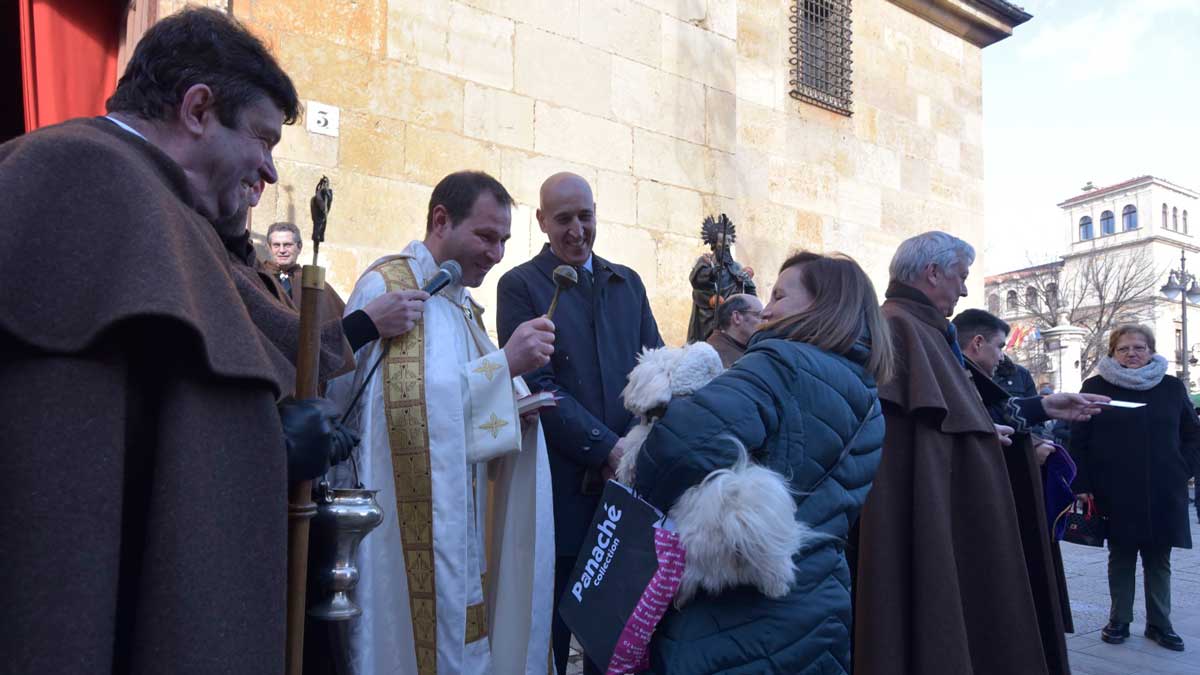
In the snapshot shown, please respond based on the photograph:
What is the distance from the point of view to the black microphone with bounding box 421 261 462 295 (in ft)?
7.99

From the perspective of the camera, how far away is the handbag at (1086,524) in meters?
5.12

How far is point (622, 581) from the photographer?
6.93 feet

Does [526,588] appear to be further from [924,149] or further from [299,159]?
[924,149]

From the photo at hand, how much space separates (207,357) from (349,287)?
4.08 meters

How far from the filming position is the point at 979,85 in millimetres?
10680

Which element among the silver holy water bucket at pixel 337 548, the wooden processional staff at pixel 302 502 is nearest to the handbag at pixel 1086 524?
the silver holy water bucket at pixel 337 548

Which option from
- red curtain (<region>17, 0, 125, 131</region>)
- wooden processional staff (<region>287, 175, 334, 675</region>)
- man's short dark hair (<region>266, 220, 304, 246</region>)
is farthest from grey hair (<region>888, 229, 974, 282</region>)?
red curtain (<region>17, 0, 125, 131</region>)

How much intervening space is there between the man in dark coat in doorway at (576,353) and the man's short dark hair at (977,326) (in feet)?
7.36

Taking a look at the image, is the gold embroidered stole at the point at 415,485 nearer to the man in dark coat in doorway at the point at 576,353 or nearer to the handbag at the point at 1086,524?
the man in dark coat in doorway at the point at 576,353

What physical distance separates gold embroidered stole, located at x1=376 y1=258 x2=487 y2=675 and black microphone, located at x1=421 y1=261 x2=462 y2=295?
0.62ft

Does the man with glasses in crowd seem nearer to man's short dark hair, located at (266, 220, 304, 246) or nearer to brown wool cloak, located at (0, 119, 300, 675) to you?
man's short dark hair, located at (266, 220, 304, 246)

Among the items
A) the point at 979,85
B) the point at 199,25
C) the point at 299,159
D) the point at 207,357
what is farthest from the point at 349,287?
the point at 979,85

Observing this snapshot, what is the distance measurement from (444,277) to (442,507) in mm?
633

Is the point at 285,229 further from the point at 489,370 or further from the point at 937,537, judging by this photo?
the point at 937,537
